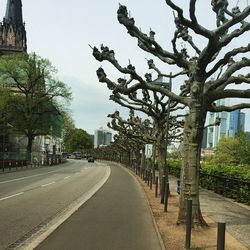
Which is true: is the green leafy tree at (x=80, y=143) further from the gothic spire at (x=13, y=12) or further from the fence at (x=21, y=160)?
the fence at (x=21, y=160)

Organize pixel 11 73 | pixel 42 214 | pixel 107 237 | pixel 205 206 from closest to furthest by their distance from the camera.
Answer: pixel 107 237 < pixel 42 214 < pixel 205 206 < pixel 11 73

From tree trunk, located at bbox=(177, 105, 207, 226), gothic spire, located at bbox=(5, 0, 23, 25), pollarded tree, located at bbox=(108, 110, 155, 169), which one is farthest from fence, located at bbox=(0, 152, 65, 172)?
tree trunk, located at bbox=(177, 105, 207, 226)

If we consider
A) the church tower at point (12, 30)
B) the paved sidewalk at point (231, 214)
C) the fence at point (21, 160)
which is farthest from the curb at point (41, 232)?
the church tower at point (12, 30)

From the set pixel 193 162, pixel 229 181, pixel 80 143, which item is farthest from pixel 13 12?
pixel 193 162

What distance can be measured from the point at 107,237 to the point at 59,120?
67247 millimetres

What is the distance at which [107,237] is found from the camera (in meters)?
11.5

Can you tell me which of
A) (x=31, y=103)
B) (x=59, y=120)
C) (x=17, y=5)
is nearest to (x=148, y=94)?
(x=31, y=103)

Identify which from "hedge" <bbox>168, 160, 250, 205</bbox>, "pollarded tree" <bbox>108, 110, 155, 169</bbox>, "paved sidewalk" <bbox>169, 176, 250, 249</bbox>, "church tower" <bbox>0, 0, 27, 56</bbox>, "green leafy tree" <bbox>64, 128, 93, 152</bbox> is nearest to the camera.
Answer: "paved sidewalk" <bbox>169, 176, 250, 249</bbox>

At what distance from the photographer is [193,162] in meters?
13.5

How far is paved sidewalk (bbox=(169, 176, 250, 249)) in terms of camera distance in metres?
12.6

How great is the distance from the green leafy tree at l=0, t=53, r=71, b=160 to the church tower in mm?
42007

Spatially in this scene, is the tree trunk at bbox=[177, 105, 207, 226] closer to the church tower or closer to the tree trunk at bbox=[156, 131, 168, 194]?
the tree trunk at bbox=[156, 131, 168, 194]

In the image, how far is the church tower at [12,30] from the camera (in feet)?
366

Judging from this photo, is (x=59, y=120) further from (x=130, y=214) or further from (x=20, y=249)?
(x=20, y=249)
